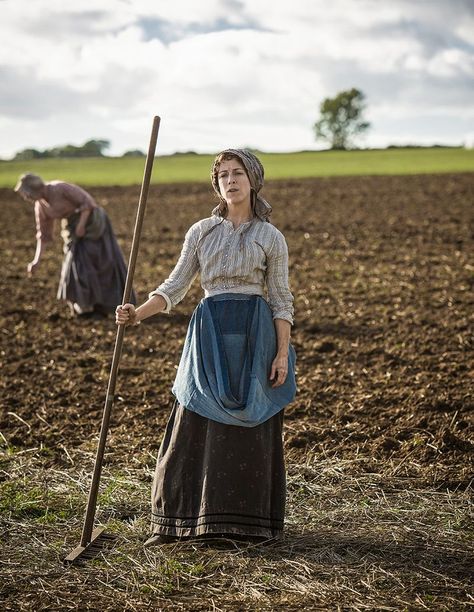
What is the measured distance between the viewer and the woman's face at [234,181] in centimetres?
384

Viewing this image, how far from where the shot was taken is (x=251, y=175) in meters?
3.84

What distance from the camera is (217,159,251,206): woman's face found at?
384cm

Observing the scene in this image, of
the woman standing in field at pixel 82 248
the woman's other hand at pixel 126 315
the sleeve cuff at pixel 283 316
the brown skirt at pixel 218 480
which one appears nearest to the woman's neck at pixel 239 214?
the sleeve cuff at pixel 283 316

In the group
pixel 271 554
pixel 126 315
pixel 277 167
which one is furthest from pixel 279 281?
pixel 277 167

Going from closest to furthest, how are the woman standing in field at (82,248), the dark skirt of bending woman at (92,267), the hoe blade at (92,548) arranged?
1. the hoe blade at (92,548)
2. the woman standing in field at (82,248)
3. the dark skirt of bending woman at (92,267)

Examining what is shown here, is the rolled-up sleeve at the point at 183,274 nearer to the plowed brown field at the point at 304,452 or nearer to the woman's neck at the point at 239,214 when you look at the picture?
the woman's neck at the point at 239,214

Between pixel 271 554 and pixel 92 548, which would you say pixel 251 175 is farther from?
pixel 92 548

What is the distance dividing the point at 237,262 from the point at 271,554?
136 cm

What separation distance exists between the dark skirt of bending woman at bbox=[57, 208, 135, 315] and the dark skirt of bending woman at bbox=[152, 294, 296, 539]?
17.2 ft

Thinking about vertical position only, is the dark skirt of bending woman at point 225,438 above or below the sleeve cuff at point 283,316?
below

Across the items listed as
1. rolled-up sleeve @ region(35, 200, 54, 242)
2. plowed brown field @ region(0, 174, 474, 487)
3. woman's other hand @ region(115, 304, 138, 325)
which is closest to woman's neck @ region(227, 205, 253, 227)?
woman's other hand @ region(115, 304, 138, 325)

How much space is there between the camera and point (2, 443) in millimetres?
5602

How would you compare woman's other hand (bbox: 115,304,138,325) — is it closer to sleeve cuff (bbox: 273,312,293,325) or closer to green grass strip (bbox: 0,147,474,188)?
sleeve cuff (bbox: 273,312,293,325)

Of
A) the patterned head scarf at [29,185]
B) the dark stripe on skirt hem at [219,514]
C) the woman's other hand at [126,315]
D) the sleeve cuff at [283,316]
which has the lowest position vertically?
the dark stripe on skirt hem at [219,514]
